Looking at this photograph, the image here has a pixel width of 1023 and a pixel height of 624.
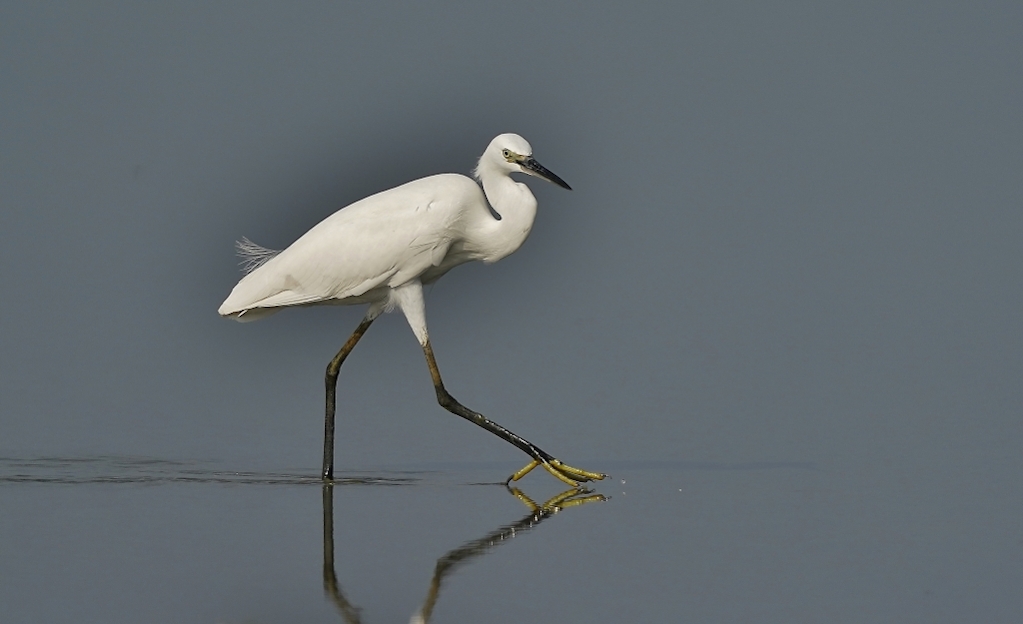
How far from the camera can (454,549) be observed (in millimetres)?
7320

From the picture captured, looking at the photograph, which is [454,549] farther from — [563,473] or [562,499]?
[563,473]

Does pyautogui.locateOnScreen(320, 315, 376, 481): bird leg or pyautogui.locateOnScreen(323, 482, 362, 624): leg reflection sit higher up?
pyautogui.locateOnScreen(320, 315, 376, 481): bird leg

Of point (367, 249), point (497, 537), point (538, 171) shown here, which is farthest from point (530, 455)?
point (497, 537)

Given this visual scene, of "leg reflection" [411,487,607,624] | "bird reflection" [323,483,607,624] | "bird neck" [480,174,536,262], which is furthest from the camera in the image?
"bird neck" [480,174,536,262]

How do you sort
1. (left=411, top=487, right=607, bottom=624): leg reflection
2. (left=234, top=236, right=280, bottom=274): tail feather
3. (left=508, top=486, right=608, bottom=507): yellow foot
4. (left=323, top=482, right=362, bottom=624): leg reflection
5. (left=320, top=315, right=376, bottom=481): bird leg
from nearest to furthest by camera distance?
(left=323, top=482, right=362, bottom=624): leg reflection
(left=411, top=487, right=607, bottom=624): leg reflection
(left=508, top=486, right=608, bottom=507): yellow foot
(left=320, top=315, right=376, bottom=481): bird leg
(left=234, top=236, right=280, bottom=274): tail feather

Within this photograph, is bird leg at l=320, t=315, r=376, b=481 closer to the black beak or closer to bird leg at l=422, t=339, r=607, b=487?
bird leg at l=422, t=339, r=607, b=487

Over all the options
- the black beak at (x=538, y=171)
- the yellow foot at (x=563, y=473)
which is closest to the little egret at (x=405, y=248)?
the black beak at (x=538, y=171)

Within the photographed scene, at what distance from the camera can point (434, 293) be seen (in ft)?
41.2

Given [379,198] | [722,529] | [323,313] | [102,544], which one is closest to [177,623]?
[102,544]

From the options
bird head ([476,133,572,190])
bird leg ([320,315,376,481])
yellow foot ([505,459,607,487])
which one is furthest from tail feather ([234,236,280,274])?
yellow foot ([505,459,607,487])

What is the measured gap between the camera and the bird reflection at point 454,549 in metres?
6.18

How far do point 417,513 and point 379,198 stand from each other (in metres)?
2.64

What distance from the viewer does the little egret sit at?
9.92 m

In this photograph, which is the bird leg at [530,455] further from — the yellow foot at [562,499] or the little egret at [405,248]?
the yellow foot at [562,499]
